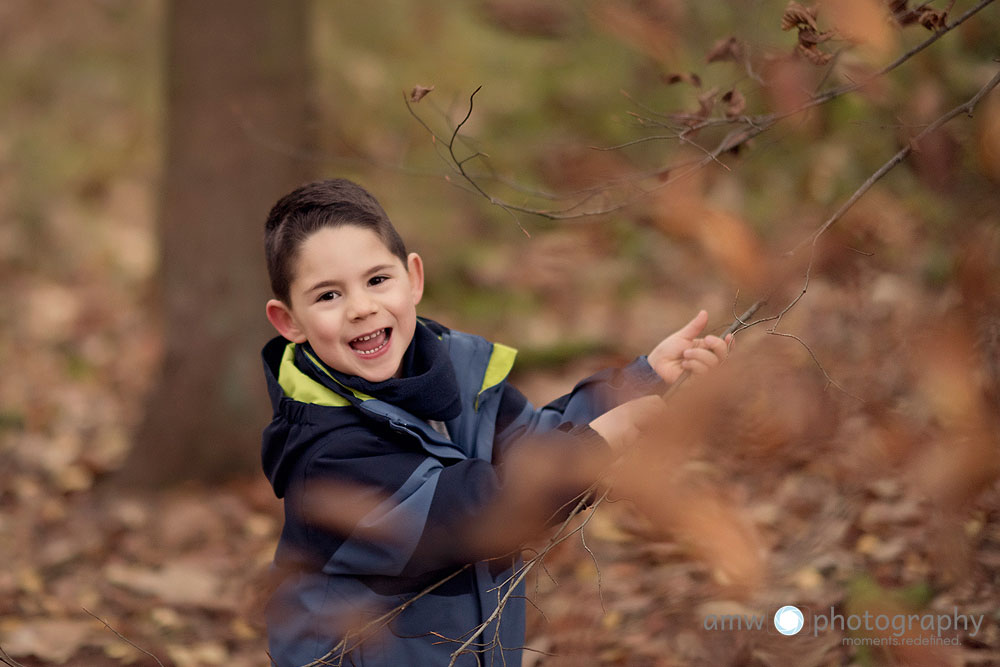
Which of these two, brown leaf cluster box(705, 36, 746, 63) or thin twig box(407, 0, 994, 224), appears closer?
thin twig box(407, 0, 994, 224)

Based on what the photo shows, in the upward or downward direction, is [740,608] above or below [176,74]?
below

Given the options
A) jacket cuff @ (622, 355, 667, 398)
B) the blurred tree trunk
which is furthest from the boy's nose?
the blurred tree trunk

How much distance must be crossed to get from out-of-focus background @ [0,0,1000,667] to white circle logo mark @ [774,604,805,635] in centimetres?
4

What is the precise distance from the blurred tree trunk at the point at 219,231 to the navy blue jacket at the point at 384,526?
219cm

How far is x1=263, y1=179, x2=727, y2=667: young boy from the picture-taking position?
71.9 inches

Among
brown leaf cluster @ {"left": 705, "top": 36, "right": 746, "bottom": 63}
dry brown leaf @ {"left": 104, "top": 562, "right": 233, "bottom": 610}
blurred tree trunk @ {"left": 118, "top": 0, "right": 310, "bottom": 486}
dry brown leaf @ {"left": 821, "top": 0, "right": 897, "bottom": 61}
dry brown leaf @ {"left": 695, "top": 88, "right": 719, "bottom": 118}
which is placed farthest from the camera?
blurred tree trunk @ {"left": 118, "top": 0, "right": 310, "bottom": 486}

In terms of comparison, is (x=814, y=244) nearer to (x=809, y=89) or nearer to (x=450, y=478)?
(x=809, y=89)

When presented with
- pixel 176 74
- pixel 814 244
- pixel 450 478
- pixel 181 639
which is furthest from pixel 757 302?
pixel 176 74

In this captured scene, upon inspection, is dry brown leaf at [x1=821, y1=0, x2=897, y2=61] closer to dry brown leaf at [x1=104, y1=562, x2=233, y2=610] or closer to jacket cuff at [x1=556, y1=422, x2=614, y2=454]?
jacket cuff at [x1=556, y1=422, x2=614, y2=454]

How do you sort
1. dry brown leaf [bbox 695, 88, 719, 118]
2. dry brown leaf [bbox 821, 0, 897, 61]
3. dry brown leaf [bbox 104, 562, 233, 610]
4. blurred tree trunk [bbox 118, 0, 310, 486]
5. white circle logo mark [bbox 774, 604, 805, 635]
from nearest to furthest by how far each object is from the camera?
dry brown leaf [bbox 821, 0, 897, 61] → dry brown leaf [bbox 695, 88, 719, 118] → white circle logo mark [bbox 774, 604, 805, 635] → dry brown leaf [bbox 104, 562, 233, 610] → blurred tree trunk [bbox 118, 0, 310, 486]

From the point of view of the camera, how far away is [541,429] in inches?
85.4

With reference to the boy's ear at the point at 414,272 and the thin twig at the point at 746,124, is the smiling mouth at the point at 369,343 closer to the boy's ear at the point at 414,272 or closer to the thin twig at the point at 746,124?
the boy's ear at the point at 414,272

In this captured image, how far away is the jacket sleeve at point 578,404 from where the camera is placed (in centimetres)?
211

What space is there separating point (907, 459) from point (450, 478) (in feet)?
3.14
